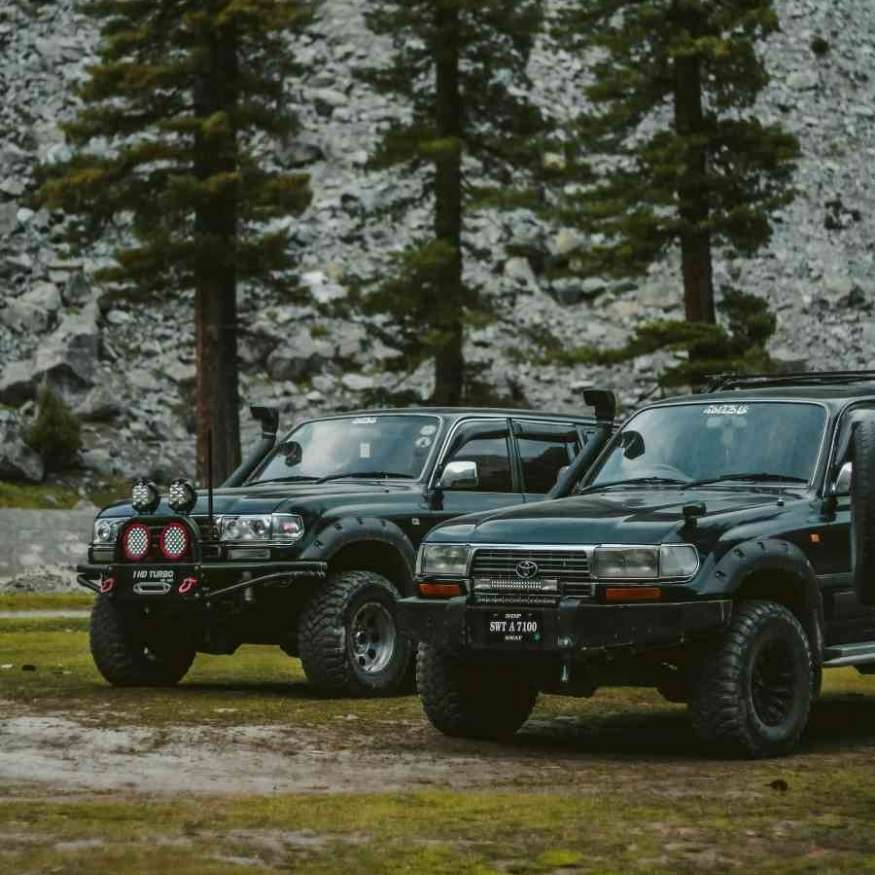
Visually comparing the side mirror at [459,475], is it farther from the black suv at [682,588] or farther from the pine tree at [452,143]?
the pine tree at [452,143]

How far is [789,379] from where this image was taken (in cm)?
1334

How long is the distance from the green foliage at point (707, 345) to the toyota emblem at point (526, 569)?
71.4 feet

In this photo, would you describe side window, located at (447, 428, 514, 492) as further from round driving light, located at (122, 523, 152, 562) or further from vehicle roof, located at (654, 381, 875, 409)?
vehicle roof, located at (654, 381, 875, 409)

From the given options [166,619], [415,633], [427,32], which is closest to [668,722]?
[415,633]

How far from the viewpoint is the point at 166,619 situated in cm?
1416

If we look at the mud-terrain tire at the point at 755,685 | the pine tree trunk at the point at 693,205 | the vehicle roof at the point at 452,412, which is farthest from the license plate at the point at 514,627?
the pine tree trunk at the point at 693,205

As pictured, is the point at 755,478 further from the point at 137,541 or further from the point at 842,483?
the point at 137,541

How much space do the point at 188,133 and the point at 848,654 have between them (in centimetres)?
2525

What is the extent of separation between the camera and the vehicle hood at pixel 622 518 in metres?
10.4

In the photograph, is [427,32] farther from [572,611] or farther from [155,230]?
[572,611]

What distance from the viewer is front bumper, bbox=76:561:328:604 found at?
13.5m

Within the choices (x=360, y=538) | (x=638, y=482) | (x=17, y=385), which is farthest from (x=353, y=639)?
(x=17, y=385)

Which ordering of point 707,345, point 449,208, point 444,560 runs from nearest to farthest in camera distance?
point 444,560 < point 707,345 < point 449,208

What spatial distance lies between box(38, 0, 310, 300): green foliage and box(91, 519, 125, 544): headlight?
1914cm
